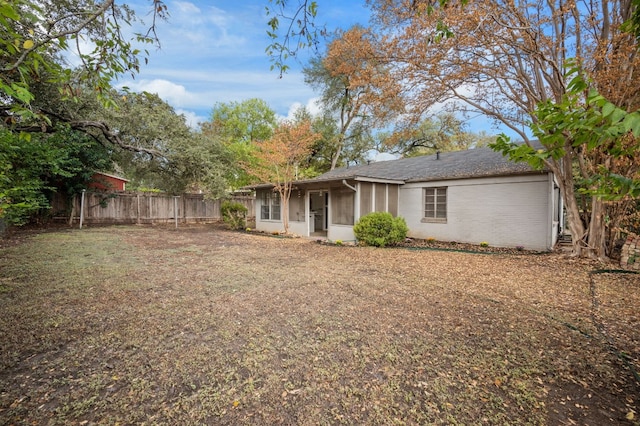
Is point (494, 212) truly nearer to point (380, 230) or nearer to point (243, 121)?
point (380, 230)

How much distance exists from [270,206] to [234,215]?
2.58 m

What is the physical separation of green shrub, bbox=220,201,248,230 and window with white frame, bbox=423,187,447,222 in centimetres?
972

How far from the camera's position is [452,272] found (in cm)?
612

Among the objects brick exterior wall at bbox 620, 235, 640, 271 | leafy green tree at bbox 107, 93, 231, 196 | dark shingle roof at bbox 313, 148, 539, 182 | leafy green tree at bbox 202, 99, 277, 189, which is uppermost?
leafy green tree at bbox 202, 99, 277, 189

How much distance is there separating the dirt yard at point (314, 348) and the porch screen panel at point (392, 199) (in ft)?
19.3

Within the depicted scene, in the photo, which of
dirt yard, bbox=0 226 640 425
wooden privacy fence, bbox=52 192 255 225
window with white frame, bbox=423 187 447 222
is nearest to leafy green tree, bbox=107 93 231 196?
wooden privacy fence, bbox=52 192 255 225

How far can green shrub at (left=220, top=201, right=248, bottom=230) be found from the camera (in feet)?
51.5

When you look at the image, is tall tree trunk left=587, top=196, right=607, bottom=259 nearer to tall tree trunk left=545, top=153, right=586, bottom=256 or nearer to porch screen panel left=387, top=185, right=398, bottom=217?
tall tree trunk left=545, top=153, right=586, bottom=256

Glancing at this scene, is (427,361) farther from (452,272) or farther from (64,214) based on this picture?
(64,214)

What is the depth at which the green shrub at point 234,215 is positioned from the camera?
51.5ft

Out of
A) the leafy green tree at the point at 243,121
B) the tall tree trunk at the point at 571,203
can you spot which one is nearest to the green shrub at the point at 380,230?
the tall tree trunk at the point at 571,203

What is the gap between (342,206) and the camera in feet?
36.6

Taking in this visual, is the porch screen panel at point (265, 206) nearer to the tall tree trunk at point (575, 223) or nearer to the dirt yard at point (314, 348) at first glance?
the dirt yard at point (314, 348)

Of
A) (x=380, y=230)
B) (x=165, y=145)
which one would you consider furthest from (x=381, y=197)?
(x=165, y=145)
